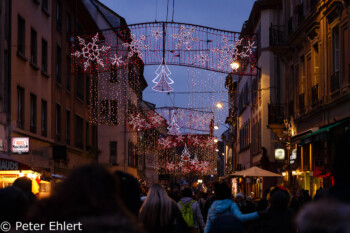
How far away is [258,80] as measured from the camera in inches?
1533

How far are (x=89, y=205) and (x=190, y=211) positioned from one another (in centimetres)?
931

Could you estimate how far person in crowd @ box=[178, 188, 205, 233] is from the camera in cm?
1184

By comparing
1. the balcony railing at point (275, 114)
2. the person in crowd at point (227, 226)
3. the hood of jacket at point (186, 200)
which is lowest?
the hood of jacket at point (186, 200)

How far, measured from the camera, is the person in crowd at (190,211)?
466 inches

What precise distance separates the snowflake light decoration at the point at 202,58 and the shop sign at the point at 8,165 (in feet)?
35.4

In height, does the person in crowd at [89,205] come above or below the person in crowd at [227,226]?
above

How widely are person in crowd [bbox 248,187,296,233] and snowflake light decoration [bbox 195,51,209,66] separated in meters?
17.2

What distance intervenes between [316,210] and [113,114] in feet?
149

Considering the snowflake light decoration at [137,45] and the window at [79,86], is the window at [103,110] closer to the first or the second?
the window at [79,86]

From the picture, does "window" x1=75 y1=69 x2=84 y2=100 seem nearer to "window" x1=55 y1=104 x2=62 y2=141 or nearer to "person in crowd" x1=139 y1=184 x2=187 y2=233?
"window" x1=55 y1=104 x2=62 y2=141

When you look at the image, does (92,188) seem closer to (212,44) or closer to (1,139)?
(1,139)

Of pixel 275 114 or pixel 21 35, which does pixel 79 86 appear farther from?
pixel 21 35

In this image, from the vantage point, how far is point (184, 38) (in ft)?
80.3

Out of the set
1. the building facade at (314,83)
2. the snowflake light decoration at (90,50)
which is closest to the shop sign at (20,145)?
Result: the snowflake light decoration at (90,50)
